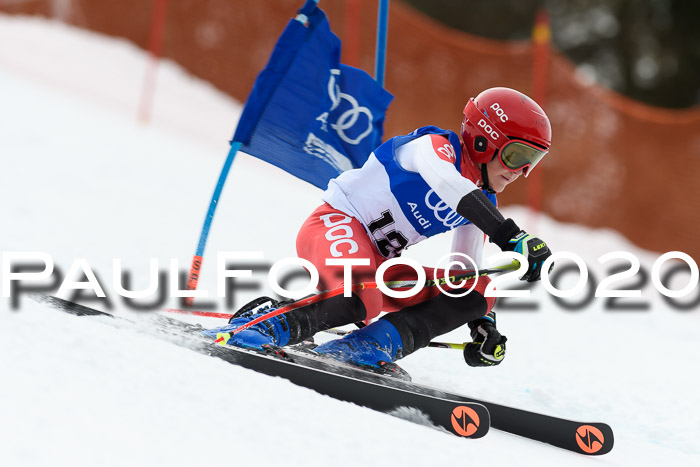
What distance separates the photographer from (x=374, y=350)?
3.00 m

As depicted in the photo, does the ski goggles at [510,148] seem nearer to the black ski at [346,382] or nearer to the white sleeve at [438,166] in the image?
the white sleeve at [438,166]

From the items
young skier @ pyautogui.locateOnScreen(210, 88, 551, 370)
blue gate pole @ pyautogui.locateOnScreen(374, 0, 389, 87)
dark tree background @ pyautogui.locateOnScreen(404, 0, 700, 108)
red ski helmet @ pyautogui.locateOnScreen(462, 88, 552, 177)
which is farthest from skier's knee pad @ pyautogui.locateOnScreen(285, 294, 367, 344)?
dark tree background @ pyautogui.locateOnScreen(404, 0, 700, 108)

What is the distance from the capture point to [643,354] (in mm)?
4898

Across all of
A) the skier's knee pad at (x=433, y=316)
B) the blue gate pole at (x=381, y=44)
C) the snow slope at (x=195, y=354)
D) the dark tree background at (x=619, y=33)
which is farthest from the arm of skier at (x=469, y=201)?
the dark tree background at (x=619, y=33)

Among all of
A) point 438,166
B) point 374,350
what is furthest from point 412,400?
point 438,166

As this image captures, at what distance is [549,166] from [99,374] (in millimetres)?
8980

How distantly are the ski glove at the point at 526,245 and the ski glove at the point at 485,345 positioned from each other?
57cm

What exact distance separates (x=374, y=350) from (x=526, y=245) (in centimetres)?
74

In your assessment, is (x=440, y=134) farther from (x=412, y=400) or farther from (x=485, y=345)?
(x=412, y=400)

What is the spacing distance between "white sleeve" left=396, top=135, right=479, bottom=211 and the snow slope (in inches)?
33.8

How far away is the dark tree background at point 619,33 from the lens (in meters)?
18.9

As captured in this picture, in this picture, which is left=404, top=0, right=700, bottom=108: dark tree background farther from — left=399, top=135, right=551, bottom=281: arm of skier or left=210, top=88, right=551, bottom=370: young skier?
left=399, top=135, right=551, bottom=281: arm of skier

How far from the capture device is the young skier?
2949 millimetres

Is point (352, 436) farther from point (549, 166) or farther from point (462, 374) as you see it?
point (549, 166)
